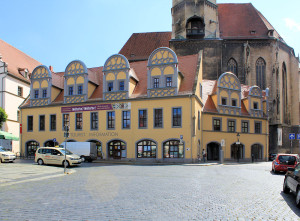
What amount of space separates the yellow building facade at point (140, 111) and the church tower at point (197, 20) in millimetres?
14223

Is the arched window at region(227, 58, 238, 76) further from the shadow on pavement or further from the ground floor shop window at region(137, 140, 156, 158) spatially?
the shadow on pavement

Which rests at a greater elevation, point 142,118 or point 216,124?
point 142,118

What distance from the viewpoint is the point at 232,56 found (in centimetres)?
5441

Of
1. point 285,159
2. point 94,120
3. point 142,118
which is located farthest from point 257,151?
point 94,120

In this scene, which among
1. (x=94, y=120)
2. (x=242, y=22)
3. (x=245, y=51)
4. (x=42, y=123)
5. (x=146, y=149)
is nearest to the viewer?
(x=146, y=149)

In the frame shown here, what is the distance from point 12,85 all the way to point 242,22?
138 feet

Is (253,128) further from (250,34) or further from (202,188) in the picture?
(202,188)

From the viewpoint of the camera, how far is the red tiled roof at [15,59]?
51.5 metres

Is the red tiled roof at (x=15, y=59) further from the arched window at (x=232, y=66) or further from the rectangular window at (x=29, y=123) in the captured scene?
the arched window at (x=232, y=66)

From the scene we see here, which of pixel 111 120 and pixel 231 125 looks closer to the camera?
pixel 111 120

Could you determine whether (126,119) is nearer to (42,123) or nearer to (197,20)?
(42,123)

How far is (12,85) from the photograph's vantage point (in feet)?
162

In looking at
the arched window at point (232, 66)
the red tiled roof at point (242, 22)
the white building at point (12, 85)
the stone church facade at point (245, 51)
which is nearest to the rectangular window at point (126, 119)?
the stone church facade at point (245, 51)

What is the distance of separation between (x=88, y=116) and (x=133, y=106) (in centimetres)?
596
